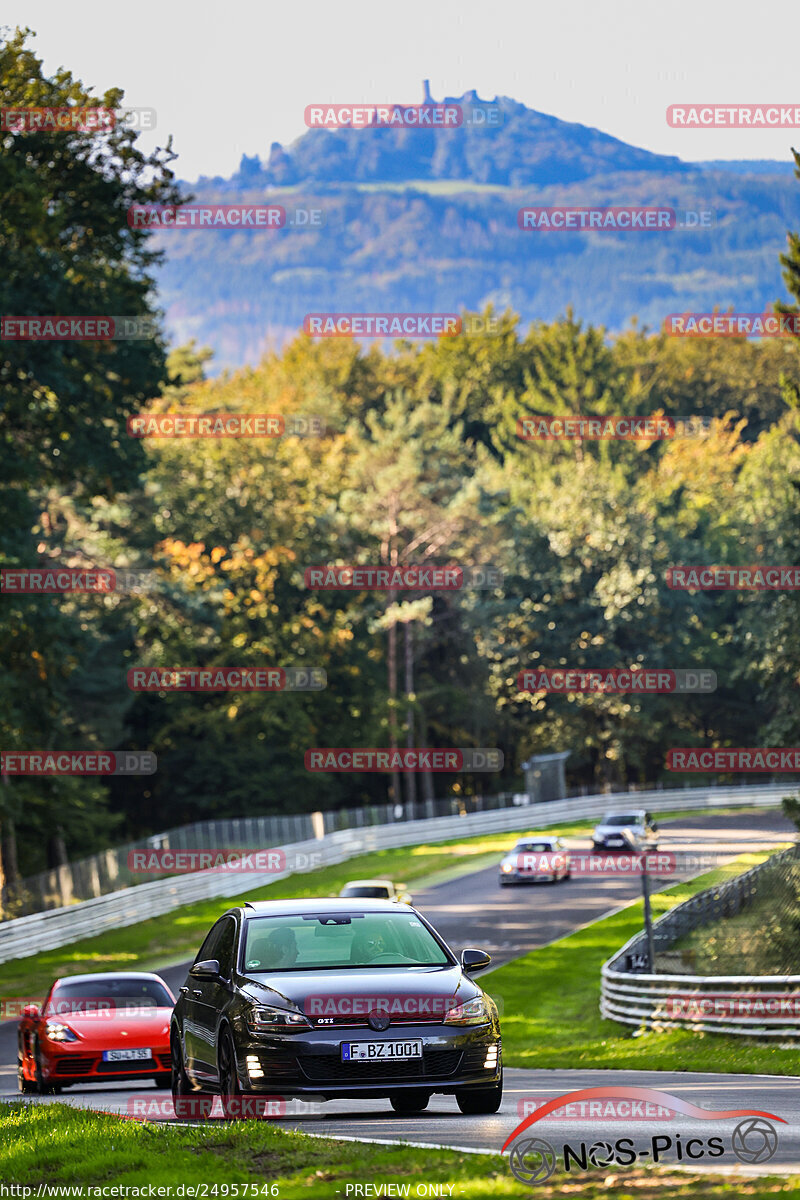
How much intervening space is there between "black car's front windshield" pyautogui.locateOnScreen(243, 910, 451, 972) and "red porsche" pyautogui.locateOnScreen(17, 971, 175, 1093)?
579cm

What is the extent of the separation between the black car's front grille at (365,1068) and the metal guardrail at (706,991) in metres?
11.3

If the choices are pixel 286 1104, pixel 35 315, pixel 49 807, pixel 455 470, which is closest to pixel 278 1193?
pixel 286 1104

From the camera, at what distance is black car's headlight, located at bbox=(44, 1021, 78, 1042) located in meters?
16.1

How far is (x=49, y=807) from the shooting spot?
46719mm

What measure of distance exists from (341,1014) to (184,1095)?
2.53 metres

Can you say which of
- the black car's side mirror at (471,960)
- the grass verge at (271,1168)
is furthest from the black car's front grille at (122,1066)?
the black car's side mirror at (471,960)

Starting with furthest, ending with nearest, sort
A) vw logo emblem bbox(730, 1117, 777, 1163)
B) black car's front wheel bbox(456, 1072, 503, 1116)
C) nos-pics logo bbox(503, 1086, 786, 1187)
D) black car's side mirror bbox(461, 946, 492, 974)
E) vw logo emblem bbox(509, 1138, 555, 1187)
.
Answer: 1. black car's side mirror bbox(461, 946, 492, 974)
2. black car's front wheel bbox(456, 1072, 503, 1116)
3. vw logo emblem bbox(730, 1117, 777, 1163)
4. nos-pics logo bbox(503, 1086, 786, 1187)
5. vw logo emblem bbox(509, 1138, 555, 1187)

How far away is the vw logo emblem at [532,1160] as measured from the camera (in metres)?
7.48

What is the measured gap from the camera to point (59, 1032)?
16.1 meters

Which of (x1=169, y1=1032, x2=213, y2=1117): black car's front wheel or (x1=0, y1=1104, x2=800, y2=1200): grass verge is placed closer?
(x1=0, y1=1104, x2=800, y2=1200): grass verge

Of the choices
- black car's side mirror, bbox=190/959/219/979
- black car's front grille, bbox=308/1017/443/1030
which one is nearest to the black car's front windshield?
black car's side mirror, bbox=190/959/219/979

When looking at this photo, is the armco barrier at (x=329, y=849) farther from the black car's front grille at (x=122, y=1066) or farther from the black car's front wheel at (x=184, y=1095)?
the black car's front wheel at (x=184, y=1095)

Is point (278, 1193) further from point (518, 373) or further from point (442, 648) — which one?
point (518, 373)

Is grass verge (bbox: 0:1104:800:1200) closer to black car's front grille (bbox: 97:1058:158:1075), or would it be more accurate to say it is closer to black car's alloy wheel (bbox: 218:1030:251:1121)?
black car's alloy wheel (bbox: 218:1030:251:1121)
